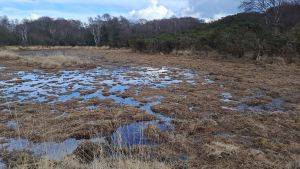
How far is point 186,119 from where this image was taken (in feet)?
33.6

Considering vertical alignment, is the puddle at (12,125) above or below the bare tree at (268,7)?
below

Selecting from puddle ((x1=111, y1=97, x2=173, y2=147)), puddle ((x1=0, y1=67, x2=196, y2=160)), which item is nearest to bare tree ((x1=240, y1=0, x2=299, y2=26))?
puddle ((x1=0, y1=67, x2=196, y2=160))

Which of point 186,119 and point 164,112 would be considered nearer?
point 186,119

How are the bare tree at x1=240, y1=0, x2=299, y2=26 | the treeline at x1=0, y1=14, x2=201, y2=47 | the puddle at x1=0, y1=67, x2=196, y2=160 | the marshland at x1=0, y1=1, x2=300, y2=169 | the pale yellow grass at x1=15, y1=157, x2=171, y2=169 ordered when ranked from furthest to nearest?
the treeline at x1=0, y1=14, x2=201, y2=47 → the bare tree at x1=240, y1=0, x2=299, y2=26 → the puddle at x1=0, y1=67, x2=196, y2=160 → the marshland at x1=0, y1=1, x2=300, y2=169 → the pale yellow grass at x1=15, y1=157, x2=171, y2=169

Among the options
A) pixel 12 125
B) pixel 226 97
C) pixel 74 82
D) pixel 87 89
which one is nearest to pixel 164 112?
pixel 226 97

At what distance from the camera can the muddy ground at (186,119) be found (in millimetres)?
7224

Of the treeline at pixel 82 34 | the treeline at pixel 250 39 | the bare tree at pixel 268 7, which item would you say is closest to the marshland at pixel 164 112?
the treeline at pixel 250 39

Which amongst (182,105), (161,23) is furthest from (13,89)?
(161,23)

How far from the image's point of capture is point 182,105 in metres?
12.1

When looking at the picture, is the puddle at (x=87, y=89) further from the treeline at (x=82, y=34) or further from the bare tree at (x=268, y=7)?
the treeline at (x=82, y=34)

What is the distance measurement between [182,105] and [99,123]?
11.3ft

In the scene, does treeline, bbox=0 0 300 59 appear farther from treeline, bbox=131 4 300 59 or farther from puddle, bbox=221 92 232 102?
puddle, bbox=221 92 232 102

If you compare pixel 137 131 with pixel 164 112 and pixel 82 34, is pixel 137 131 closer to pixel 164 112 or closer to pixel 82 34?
pixel 164 112

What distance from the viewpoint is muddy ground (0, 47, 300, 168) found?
7.22 metres
